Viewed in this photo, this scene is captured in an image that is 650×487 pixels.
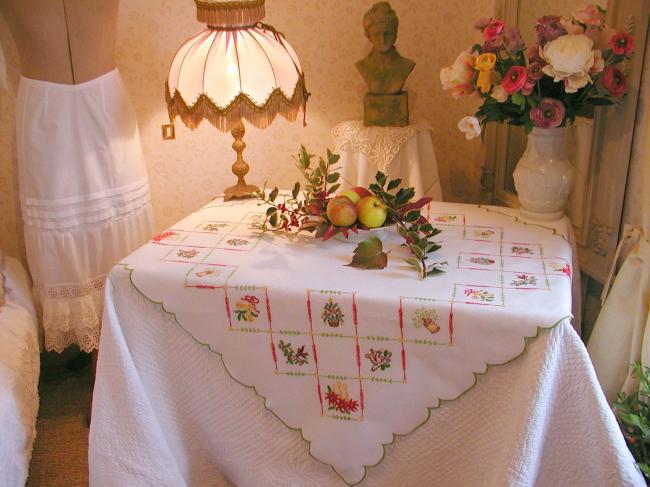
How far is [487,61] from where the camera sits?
58.1 inches

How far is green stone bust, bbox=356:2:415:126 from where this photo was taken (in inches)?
76.4

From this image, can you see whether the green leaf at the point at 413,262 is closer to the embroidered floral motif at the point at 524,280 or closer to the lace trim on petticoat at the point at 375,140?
the embroidered floral motif at the point at 524,280

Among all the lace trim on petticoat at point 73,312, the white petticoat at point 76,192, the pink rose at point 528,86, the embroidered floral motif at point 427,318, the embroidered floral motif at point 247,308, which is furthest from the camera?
the lace trim on petticoat at point 73,312

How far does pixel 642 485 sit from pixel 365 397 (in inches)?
20.7

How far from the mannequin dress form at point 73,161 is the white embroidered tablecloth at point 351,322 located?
43 centimetres

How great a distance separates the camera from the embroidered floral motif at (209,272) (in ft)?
4.54

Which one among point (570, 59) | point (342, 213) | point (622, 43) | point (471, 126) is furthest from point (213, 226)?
point (622, 43)

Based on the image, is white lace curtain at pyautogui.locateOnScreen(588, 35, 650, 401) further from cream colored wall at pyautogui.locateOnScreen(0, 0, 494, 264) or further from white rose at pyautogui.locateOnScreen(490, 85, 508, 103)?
cream colored wall at pyautogui.locateOnScreen(0, 0, 494, 264)

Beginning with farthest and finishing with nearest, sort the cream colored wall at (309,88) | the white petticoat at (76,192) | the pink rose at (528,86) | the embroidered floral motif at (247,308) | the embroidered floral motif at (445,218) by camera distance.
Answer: the cream colored wall at (309,88), the white petticoat at (76,192), the embroidered floral motif at (445,218), the pink rose at (528,86), the embroidered floral motif at (247,308)

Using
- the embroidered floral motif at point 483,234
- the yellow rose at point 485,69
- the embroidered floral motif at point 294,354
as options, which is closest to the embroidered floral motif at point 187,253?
the embroidered floral motif at point 294,354

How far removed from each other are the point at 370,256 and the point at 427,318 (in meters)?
0.21

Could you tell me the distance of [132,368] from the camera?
4.57 feet

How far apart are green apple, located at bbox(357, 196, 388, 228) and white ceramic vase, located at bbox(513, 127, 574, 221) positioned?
1.20ft

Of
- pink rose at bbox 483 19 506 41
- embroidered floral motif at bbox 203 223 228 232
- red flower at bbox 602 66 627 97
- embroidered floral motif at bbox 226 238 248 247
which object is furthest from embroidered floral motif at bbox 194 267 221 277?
red flower at bbox 602 66 627 97
